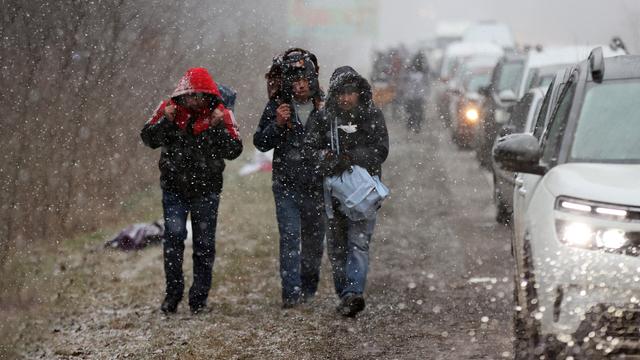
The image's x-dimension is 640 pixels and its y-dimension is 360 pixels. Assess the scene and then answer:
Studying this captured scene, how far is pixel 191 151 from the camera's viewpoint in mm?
7516

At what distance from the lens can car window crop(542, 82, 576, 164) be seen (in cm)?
584

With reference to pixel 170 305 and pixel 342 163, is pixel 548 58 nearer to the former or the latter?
pixel 342 163

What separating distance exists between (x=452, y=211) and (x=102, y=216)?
419 cm

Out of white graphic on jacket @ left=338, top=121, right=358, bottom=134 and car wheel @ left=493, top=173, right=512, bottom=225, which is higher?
white graphic on jacket @ left=338, top=121, right=358, bottom=134

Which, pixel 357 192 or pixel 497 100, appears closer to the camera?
pixel 357 192

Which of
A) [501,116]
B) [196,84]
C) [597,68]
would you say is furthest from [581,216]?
[501,116]

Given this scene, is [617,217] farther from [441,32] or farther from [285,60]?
[441,32]

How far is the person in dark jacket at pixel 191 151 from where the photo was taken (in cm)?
748

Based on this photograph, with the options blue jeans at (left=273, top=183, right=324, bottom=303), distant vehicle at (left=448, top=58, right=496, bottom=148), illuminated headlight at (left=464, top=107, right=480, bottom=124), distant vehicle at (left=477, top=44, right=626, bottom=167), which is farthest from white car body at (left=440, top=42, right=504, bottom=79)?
blue jeans at (left=273, top=183, right=324, bottom=303)

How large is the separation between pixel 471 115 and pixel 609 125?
1365 cm

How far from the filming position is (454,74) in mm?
26375

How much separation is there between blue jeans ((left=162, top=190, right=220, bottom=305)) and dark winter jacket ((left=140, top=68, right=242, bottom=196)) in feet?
0.31

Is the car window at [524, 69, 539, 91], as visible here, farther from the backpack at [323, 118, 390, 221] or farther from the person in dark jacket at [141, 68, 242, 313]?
the person in dark jacket at [141, 68, 242, 313]

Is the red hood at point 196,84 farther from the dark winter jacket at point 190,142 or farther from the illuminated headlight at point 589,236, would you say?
the illuminated headlight at point 589,236
